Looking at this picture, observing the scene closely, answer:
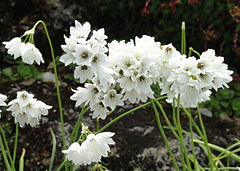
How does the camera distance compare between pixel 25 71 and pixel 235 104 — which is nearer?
pixel 235 104

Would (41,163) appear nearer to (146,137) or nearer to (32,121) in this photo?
(146,137)

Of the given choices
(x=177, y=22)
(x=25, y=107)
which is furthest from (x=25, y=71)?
(x=25, y=107)

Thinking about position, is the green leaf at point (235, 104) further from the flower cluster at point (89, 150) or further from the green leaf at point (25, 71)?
the flower cluster at point (89, 150)

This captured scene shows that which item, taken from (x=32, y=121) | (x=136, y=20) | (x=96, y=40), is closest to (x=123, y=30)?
(x=136, y=20)

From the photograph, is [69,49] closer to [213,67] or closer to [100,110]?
[100,110]

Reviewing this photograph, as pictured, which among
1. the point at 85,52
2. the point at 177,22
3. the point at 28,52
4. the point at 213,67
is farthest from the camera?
the point at 177,22

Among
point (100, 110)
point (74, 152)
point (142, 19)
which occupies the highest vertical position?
point (142, 19)
